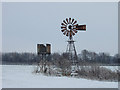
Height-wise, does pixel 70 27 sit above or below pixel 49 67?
above

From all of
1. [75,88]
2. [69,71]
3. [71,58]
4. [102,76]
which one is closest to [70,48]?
[71,58]

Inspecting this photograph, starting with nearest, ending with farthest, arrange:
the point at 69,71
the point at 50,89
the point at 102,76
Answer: the point at 50,89 → the point at 102,76 → the point at 69,71

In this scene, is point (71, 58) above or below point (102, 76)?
above

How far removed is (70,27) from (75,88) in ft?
21.5

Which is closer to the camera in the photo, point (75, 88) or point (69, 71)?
point (75, 88)

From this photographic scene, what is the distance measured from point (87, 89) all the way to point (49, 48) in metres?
7.78

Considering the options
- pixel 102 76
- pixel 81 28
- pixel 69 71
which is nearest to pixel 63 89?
pixel 102 76

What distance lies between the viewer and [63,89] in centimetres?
742

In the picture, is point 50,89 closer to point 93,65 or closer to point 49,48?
point 93,65

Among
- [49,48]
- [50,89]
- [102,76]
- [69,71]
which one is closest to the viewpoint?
[50,89]

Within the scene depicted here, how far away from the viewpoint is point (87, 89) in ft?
24.5

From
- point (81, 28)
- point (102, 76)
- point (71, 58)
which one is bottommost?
point (102, 76)

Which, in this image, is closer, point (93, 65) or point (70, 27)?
point (93, 65)

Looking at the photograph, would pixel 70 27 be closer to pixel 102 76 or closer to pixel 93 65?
pixel 93 65
